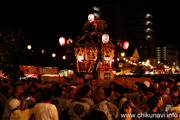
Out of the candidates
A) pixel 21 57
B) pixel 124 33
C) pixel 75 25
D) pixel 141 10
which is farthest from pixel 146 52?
pixel 21 57

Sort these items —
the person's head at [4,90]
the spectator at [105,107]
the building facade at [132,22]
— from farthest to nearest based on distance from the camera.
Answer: the building facade at [132,22] < the person's head at [4,90] < the spectator at [105,107]

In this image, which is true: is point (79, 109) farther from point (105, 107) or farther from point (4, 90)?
point (4, 90)

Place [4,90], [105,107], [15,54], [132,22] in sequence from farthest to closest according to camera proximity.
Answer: [132,22] → [15,54] → [4,90] → [105,107]

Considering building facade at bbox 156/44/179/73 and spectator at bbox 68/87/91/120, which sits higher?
building facade at bbox 156/44/179/73

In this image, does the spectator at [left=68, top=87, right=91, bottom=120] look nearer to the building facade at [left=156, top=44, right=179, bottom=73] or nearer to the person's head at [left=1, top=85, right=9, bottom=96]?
the person's head at [left=1, top=85, right=9, bottom=96]

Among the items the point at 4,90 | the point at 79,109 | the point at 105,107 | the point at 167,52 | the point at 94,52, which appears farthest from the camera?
the point at 167,52

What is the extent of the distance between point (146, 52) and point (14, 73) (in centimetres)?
4239

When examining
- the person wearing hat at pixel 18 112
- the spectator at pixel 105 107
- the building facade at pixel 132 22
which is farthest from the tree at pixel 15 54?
the building facade at pixel 132 22

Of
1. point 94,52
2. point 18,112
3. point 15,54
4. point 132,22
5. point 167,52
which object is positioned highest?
point 132,22

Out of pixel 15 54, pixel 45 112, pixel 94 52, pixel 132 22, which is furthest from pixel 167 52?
pixel 45 112

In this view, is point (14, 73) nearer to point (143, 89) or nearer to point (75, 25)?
point (143, 89)

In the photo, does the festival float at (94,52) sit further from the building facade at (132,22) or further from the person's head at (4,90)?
the building facade at (132,22)

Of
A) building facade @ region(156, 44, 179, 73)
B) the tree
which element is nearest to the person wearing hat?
the tree

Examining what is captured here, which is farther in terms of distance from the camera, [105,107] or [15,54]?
[15,54]
